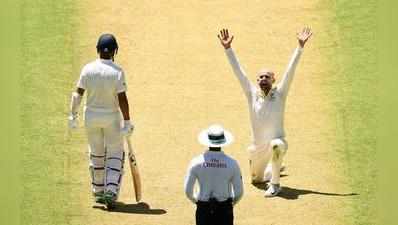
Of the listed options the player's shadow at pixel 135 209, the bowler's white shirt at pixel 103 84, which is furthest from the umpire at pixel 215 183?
the bowler's white shirt at pixel 103 84

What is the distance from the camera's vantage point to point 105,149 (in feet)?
74.6

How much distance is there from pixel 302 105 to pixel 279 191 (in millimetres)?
3437

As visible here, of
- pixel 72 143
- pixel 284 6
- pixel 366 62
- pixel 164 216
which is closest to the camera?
pixel 164 216

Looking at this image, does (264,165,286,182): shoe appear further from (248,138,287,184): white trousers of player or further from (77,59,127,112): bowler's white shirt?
(77,59,127,112): bowler's white shirt

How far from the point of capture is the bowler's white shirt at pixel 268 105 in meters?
23.1

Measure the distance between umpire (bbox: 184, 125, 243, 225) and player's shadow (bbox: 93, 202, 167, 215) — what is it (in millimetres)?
2523

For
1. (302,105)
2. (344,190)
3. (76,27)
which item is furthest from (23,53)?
(344,190)

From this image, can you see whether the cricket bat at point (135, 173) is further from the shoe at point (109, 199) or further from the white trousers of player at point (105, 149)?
the shoe at point (109, 199)

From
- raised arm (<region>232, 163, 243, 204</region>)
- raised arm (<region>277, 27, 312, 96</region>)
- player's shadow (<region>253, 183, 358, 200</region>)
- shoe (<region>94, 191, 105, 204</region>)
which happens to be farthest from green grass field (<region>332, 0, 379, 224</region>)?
shoe (<region>94, 191, 105, 204</region>)

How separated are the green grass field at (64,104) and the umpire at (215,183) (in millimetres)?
2828

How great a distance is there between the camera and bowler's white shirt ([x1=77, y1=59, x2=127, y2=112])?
73.2 ft

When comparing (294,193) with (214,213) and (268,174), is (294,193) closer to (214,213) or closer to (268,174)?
(268,174)

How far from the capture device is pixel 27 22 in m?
29.2

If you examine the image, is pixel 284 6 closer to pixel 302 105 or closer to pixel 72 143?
pixel 302 105
